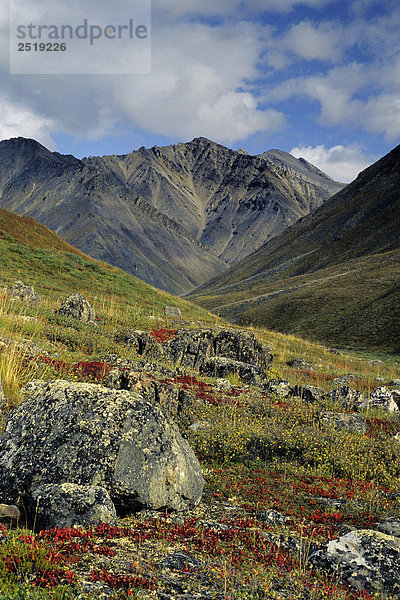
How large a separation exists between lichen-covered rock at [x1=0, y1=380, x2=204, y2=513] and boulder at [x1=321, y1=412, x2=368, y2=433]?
6.14 m

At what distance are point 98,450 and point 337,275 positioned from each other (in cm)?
9749

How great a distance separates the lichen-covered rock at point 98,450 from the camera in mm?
5217

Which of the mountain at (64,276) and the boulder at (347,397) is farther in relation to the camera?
the mountain at (64,276)

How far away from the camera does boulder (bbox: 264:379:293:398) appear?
15.1m

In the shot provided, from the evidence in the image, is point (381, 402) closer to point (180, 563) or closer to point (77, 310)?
point (180, 563)

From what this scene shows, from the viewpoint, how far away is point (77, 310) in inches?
766

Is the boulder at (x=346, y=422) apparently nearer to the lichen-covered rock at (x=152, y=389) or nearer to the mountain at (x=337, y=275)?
the lichen-covered rock at (x=152, y=389)

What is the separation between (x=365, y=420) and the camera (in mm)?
12461

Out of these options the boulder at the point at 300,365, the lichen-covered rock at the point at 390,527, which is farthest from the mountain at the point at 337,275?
the lichen-covered rock at the point at 390,527

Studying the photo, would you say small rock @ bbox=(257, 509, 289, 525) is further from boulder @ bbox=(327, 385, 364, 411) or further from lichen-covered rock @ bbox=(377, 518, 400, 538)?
boulder @ bbox=(327, 385, 364, 411)

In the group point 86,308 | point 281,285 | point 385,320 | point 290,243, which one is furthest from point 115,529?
point 290,243

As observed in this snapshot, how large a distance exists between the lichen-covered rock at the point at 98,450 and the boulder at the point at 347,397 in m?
10.5

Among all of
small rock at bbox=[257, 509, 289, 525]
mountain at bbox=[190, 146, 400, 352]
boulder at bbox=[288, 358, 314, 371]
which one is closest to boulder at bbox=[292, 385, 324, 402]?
small rock at bbox=[257, 509, 289, 525]

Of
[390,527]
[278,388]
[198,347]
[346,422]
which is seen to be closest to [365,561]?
[390,527]
